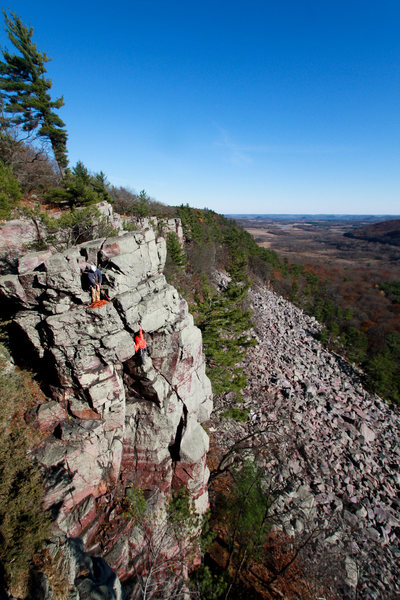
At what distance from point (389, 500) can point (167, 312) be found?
65.2ft

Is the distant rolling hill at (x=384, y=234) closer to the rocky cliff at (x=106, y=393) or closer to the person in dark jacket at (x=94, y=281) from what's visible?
the rocky cliff at (x=106, y=393)

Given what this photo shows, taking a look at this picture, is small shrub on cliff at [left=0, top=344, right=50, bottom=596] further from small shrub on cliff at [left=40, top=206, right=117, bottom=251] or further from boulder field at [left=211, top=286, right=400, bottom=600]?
boulder field at [left=211, top=286, right=400, bottom=600]

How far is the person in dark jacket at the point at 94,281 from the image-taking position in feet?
28.5

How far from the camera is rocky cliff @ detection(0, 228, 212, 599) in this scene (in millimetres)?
7883

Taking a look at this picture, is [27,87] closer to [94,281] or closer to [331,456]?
[94,281]

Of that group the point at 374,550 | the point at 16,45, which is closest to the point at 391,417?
the point at 374,550

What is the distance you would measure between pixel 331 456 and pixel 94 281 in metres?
19.8

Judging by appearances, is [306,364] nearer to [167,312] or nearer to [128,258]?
[167,312]

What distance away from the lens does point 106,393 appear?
896 cm

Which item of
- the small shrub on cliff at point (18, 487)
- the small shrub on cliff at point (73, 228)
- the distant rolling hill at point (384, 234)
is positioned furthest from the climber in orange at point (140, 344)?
the distant rolling hill at point (384, 234)

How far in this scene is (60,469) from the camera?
777 centimetres

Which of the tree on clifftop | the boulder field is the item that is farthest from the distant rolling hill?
the tree on clifftop

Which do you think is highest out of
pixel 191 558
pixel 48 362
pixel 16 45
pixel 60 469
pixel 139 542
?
pixel 16 45

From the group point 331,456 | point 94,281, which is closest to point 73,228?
point 94,281
